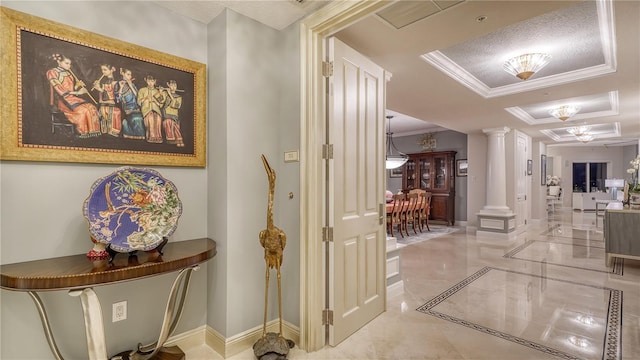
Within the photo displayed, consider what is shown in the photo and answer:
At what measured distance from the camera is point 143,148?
6.80 ft

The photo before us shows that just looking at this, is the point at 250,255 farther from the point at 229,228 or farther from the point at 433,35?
the point at 433,35

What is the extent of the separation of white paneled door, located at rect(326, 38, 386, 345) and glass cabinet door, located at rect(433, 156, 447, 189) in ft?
20.7

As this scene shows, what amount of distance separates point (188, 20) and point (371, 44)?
1.52 metres

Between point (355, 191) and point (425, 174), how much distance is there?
275 inches

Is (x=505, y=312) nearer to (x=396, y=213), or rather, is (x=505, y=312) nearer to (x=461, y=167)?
(x=396, y=213)

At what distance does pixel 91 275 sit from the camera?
1.41 metres

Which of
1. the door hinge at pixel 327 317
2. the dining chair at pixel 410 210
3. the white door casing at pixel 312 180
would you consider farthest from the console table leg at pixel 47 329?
the dining chair at pixel 410 210

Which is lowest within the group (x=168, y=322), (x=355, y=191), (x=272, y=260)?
(x=168, y=322)

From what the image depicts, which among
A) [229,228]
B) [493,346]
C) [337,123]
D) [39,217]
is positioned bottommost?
[493,346]

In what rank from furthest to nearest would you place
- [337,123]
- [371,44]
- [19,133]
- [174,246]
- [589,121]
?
[589,121], [371,44], [337,123], [174,246], [19,133]

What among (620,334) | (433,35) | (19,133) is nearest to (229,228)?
(19,133)

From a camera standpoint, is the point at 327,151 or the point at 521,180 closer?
the point at 327,151

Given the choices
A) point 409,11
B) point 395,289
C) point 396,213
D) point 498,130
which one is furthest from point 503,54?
point 498,130

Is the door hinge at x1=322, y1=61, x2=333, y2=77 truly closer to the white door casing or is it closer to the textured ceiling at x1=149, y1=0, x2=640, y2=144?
the white door casing
